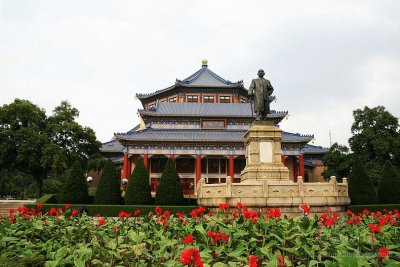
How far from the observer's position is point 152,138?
41.7 m

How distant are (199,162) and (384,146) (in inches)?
779

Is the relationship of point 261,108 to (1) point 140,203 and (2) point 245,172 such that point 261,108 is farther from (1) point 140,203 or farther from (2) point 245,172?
(1) point 140,203

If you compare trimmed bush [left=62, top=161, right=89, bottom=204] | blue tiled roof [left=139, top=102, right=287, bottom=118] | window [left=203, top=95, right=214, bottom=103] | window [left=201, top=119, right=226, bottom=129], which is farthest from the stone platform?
window [left=203, top=95, right=214, bottom=103]

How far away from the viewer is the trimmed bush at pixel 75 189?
26.7m

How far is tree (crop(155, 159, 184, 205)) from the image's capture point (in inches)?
1008

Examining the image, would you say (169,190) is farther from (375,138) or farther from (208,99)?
(208,99)

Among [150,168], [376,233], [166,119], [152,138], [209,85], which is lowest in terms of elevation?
[376,233]

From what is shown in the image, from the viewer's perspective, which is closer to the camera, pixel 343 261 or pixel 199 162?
pixel 343 261

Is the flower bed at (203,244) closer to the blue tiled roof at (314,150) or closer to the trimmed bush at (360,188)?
the trimmed bush at (360,188)

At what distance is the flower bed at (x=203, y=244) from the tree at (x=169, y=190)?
17.9 meters

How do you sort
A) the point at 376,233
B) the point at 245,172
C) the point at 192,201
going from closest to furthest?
the point at 376,233, the point at 245,172, the point at 192,201

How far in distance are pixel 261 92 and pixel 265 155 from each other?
3.63m

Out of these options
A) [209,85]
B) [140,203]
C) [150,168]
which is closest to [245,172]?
[140,203]

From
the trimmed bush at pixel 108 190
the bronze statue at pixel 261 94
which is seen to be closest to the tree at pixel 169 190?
the trimmed bush at pixel 108 190
